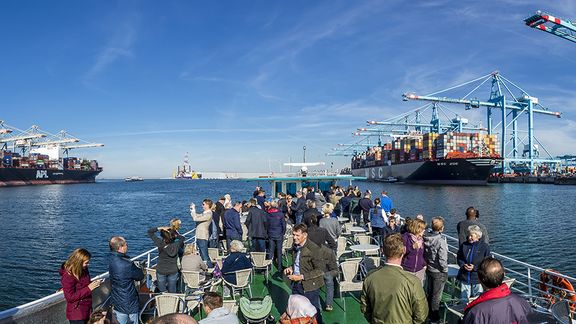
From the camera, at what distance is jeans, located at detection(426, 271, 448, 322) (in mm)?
5762

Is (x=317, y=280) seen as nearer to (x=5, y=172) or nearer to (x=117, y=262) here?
(x=117, y=262)

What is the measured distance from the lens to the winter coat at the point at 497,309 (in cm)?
280

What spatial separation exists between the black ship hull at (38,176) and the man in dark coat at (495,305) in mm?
119861

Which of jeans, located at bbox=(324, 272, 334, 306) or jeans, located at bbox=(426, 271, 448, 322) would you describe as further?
jeans, located at bbox=(324, 272, 334, 306)

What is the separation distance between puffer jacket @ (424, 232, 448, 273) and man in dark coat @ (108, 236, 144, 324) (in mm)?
4206

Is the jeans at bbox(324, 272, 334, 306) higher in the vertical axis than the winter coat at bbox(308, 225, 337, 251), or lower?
lower

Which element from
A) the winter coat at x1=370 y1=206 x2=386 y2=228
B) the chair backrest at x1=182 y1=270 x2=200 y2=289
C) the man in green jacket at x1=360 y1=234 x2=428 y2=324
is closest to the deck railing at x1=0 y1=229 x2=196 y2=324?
the chair backrest at x1=182 y1=270 x2=200 y2=289

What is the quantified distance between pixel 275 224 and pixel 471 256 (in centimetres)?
452

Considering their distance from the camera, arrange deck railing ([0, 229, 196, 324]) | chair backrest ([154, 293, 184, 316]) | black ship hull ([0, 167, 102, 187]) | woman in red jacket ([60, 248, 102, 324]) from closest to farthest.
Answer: woman in red jacket ([60, 248, 102, 324]) → deck railing ([0, 229, 196, 324]) → chair backrest ([154, 293, 184, 316]) → black ship hull ([0, 167, 102, 187])

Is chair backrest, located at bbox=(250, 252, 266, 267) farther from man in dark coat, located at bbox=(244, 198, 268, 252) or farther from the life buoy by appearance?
the life buoy

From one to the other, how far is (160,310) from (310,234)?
2654 mm

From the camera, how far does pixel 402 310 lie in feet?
10.8

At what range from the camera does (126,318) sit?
5.19 meters

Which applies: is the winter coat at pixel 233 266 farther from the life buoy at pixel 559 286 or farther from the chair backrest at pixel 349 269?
the life buoy at pixel 559 286
